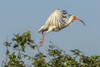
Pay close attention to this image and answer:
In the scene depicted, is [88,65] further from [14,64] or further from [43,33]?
[43,33]

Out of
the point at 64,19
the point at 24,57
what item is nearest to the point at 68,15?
the point at 64,19

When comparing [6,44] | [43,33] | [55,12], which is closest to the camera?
[6,44]

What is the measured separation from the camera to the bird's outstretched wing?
1469 cm

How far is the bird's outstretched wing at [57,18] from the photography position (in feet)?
48.2

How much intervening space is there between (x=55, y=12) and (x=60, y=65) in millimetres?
7156

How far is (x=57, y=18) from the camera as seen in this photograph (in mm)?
14750

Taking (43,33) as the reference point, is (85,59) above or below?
below

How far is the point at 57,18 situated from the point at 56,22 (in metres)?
0.27

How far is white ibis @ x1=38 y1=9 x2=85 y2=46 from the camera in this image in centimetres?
1472

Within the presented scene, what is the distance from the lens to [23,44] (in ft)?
25.0

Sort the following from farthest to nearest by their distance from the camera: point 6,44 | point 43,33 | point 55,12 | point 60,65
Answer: point 43,33, point 55,12, point 60,65, point 6,44

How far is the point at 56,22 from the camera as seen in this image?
1492 cm

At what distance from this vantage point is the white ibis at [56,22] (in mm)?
14719

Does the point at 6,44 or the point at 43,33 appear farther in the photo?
the point at 43,33
